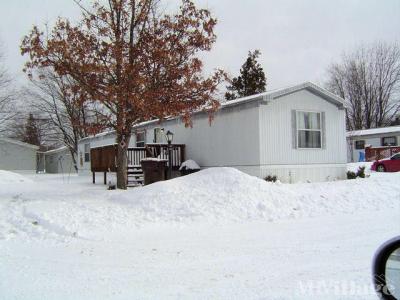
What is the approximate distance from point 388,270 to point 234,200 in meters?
6.95

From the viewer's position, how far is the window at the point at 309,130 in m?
15.7

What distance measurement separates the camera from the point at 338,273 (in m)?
5.35

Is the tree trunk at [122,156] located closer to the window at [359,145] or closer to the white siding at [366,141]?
the white siding at [366,141]

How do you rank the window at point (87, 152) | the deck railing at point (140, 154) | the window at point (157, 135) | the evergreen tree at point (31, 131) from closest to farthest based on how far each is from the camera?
the deck railing at point (140, 154), the window at point (157, 135), the window at point (87, 152), the evergreen tree at point (31, 131)

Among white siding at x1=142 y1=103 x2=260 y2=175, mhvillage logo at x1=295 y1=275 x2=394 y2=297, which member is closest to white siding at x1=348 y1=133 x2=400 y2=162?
white siding at x1=142 y1=103 x2=260 y2=175

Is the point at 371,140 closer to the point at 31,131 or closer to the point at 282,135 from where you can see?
the point at 282,135

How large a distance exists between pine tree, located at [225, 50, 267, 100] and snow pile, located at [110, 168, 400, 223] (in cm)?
2527

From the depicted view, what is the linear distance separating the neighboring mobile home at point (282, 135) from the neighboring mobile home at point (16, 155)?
2614 centimetres

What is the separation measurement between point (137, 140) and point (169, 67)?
11.4 meters

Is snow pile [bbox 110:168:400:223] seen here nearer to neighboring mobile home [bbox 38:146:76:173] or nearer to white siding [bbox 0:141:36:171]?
white siding [bbox 0:141:36:171]

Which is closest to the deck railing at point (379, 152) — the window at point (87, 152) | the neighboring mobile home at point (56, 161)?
the window at point (87, 152)

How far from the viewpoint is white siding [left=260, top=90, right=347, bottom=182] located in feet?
49.0

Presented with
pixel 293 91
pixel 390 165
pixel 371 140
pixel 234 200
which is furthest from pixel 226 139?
pixel 371 140

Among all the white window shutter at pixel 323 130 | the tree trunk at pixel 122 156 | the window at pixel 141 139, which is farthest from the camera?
the window at pixel 141 139
